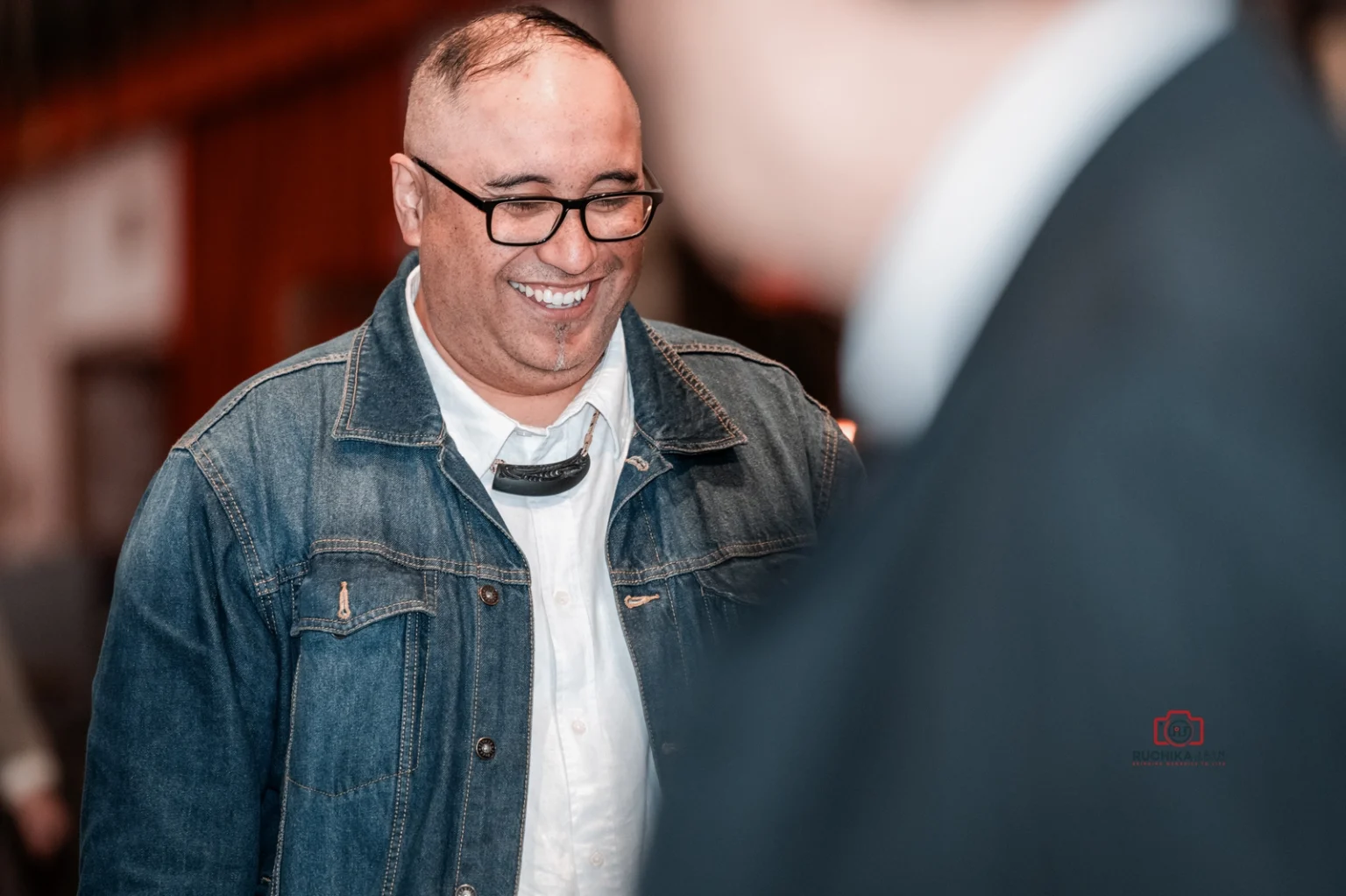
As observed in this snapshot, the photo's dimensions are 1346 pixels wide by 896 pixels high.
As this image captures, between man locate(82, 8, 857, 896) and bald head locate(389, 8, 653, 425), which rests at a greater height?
bald head locate(389, 8, 653, 425)

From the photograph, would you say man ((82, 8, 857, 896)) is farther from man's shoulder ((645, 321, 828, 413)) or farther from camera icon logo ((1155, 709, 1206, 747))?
camera icon logo ((1155, 709, 1206, 747))

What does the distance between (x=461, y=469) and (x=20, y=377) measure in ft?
22.9

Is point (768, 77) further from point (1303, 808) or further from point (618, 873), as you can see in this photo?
point (618, 873)

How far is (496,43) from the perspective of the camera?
1303 millimetres

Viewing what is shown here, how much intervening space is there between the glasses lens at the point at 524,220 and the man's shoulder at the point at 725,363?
1.01 ft

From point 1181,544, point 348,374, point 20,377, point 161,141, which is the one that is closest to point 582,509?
point 348,374

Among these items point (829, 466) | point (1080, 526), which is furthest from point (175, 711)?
point (1080, 526)

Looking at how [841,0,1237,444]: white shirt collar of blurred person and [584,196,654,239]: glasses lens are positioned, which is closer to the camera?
[841,0,1237,444]: white shirt collar of blurred person

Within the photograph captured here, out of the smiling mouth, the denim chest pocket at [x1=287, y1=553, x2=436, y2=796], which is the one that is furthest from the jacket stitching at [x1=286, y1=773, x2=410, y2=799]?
the smiling mouth

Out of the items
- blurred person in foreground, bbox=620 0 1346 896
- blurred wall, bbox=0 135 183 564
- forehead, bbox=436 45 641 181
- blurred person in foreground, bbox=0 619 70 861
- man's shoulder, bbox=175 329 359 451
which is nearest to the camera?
blurred person in foreground, bbox=620 0 1346 896

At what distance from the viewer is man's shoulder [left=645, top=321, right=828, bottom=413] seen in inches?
64.0

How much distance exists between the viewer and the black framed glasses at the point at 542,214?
133 centimetres

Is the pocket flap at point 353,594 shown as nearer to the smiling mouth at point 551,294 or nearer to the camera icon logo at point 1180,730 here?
the smiling mouth at point 551,294

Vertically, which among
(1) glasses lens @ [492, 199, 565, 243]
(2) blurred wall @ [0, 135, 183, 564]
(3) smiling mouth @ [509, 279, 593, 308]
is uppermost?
(2) blurred wall @ [0, 135, 183, 564]
